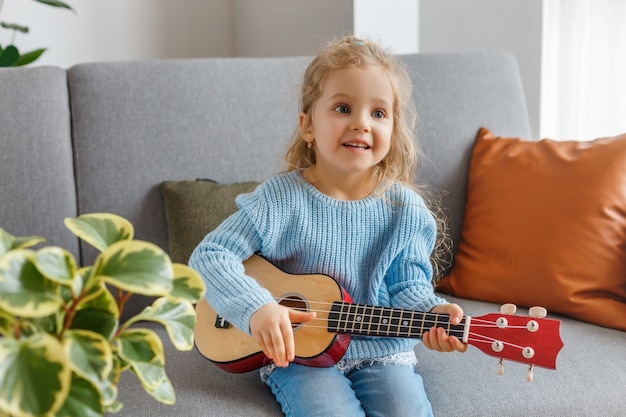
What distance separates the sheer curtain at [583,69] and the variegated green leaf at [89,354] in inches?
83.4

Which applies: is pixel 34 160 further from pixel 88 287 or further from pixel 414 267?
pixel 88 287

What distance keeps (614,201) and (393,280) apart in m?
0.56

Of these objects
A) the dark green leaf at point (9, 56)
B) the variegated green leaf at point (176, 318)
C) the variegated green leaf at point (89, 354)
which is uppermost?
the dark green leaf at point (9, 56)

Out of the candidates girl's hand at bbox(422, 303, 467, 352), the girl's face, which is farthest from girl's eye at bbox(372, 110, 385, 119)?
girl's hand at bbox(422, 303, 467, 352)

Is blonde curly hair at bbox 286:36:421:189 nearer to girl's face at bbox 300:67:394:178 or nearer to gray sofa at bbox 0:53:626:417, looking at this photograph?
girl's face at bbox 300:67:394:178

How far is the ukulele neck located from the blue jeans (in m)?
0.11

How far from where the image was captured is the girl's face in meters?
1.50

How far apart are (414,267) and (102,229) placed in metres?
0.88

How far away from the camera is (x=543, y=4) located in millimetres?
2643

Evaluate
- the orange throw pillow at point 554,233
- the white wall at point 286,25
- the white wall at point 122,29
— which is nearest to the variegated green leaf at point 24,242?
the orange throw pillow at point 554,233

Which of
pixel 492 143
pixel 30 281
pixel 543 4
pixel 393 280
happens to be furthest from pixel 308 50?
pixel 30 281

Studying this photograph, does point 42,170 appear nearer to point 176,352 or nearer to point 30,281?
point 176,352

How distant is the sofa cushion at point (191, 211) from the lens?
6.04ft

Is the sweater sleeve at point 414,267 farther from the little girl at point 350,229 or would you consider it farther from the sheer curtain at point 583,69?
the sheer curtain at point 583,69
